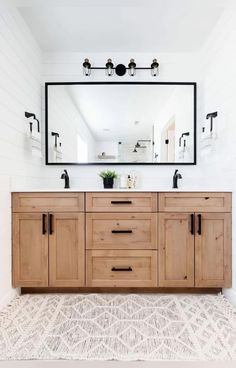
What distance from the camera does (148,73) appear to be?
2.85m

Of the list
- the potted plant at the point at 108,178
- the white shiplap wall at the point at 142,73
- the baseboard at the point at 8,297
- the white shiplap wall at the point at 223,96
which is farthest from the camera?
the white shiplap wall at the point at 142,73

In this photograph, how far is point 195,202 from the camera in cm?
224

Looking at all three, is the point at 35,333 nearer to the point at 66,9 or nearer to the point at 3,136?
the point at 3,136

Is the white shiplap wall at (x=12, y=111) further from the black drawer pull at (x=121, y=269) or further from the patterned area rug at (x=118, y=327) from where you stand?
the black drawer pull at (x=121, y=269)

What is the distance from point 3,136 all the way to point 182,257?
170 cm

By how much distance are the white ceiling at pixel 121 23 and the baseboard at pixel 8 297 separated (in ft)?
7.59

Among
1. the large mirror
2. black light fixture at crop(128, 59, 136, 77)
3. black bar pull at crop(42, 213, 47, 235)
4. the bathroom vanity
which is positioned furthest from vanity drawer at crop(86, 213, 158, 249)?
black light fixture at crop(128, 59, 136, 77)

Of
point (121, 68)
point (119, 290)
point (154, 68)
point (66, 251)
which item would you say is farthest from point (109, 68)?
point (119, 290)

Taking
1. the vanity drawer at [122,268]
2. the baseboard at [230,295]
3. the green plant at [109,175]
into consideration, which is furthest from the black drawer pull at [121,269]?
the green plant at [109,175]

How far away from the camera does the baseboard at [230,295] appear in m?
2.11

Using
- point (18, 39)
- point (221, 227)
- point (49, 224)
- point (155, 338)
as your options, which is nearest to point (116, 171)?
point (49, 224)

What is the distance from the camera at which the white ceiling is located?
2.18 m

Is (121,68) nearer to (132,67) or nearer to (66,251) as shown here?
(132,67)

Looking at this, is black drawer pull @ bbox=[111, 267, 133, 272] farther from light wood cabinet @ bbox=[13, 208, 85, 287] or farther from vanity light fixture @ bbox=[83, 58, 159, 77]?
vanity light fixture @ bbox=[83, 58, 159, 77]
